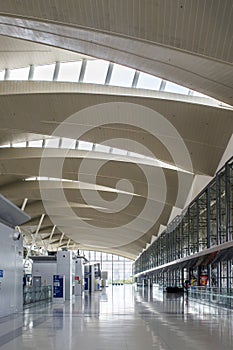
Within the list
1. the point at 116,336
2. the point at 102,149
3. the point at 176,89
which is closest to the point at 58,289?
the point at 102,149

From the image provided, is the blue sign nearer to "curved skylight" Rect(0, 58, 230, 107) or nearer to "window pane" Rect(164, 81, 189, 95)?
"curved skylight" Rect(0, 58, 230, 107)

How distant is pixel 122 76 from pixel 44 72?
3.79 meters

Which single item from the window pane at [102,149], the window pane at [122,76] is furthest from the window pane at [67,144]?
the window pane at [122,76]

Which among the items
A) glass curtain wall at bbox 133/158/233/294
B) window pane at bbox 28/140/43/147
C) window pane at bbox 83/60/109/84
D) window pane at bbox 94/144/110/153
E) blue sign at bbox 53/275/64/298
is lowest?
blue sign at bbox 53/275/64/298

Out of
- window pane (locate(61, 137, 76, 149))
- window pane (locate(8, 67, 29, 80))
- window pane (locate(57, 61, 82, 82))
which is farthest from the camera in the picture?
window pane (locate(61, 137, 76, 149))

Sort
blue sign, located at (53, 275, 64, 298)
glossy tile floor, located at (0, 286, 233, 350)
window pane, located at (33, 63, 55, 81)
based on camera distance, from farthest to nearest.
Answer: blue sign, located at (53, 275, 64, 298) < window pane, located at (33, 63, 55, 81) < glossy tile floor, located at (0, 286, 233, 350)

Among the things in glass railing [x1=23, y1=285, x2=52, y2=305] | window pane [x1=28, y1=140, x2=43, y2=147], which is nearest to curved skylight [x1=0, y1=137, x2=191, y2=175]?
window pane [x1=28, y1=140, x2=43, y2=147]

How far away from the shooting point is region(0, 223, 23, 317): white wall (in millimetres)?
17938

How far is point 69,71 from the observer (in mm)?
25000

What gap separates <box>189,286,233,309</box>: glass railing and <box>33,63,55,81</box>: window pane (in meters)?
12.9

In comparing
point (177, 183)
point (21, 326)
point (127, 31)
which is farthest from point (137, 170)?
point (21, 326)

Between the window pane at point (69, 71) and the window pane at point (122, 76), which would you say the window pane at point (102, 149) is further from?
the window pane at point (122, 76)

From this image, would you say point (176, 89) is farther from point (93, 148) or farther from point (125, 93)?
point (93, 148)

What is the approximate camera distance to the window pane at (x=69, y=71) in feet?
81.4
